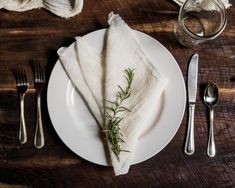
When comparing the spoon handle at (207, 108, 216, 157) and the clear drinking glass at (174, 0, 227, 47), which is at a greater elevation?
the clear drinking glass at (174, 0, 227, 47)

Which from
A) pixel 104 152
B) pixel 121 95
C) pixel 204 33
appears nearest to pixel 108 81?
pixel 121 95

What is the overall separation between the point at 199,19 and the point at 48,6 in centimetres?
33

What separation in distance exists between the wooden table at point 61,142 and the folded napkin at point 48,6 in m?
0.01

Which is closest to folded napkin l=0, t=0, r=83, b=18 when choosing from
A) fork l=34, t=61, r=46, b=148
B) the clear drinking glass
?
fork l=34, t=61, r=46, b=148

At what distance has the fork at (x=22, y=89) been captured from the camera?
2.55 feet

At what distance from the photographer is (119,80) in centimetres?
74

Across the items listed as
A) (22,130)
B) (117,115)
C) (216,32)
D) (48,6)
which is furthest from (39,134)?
(216,32)

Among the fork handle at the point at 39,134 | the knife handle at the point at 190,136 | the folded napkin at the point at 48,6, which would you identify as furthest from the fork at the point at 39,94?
the knife handle at the point at 190,136

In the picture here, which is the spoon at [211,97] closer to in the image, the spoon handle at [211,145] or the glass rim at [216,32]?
the spoon handle at [211,145]

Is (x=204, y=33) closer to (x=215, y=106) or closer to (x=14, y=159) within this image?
(x=215, y=106)

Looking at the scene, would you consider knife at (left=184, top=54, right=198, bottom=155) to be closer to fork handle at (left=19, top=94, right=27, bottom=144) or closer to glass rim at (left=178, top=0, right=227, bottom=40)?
glass rim at (left=178, top=0, right=227, bottom=40)

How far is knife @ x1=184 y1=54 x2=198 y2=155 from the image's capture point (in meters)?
0.77

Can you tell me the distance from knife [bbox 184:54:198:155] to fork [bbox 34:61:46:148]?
0.30 m

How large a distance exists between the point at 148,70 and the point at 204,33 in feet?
0.54
